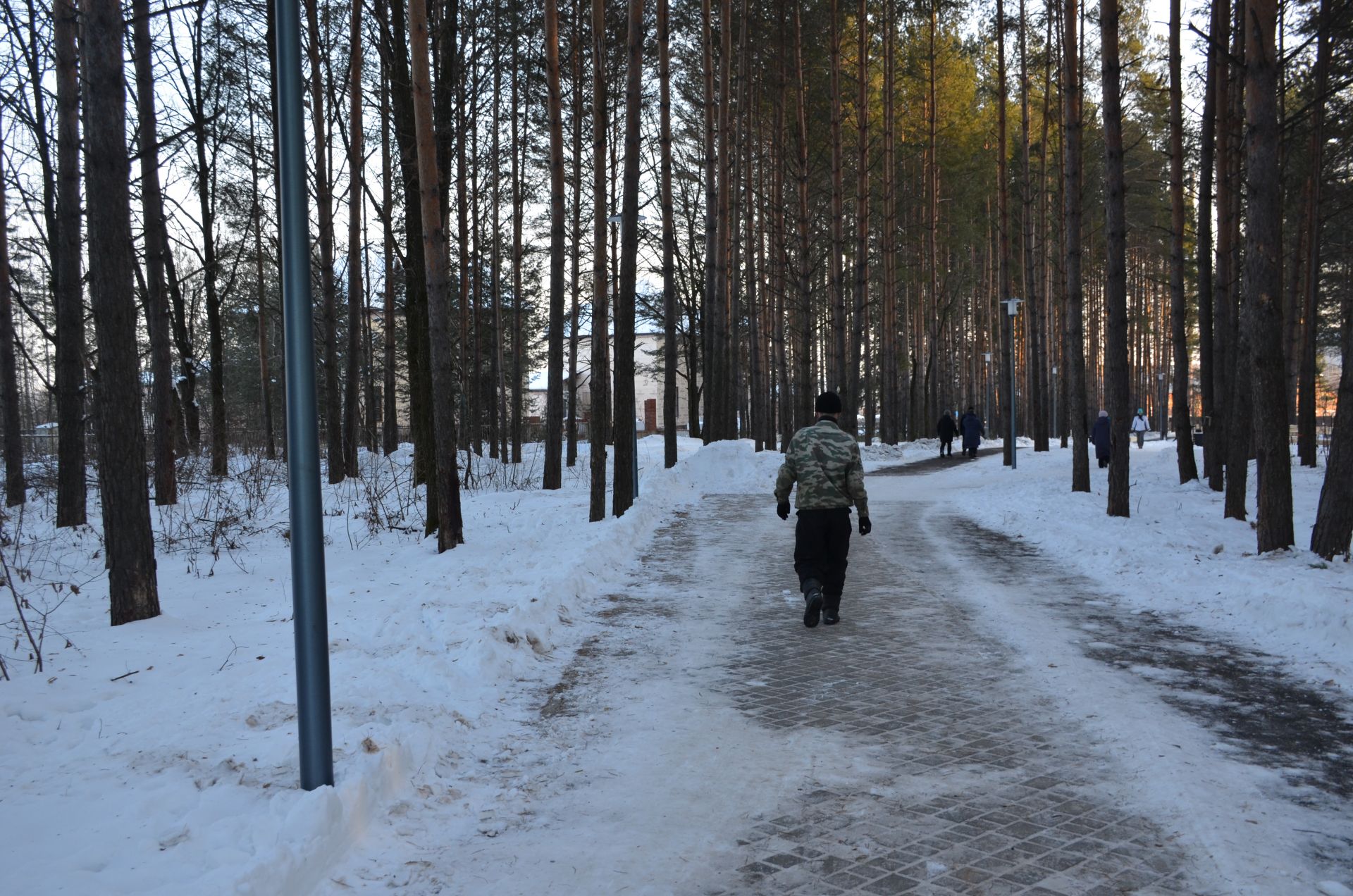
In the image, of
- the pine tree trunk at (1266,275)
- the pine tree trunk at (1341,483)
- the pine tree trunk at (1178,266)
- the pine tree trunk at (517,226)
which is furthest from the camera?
the pine tree trunk at (517,226)

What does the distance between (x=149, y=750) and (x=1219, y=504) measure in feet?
56.3

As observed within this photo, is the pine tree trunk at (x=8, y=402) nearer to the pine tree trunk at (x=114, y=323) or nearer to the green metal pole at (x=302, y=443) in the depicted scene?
the pine tree trunk at (x=114, y=323)

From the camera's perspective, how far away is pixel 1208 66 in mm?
18219

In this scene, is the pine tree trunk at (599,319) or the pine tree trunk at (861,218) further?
the pine tree trunk at (861,218)

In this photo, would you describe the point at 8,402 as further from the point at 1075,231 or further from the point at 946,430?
the point at 946,430

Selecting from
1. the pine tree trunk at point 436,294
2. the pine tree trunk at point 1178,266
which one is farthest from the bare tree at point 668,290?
the pine tree trunk at point 1178,266

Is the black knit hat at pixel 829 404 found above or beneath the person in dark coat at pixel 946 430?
above

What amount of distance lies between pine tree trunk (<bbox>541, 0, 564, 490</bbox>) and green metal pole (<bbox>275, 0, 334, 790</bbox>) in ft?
46.8

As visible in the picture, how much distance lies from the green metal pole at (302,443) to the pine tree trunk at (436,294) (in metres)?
7.19

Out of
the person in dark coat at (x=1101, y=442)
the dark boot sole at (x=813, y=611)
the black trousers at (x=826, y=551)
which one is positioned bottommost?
the dark boot sole at (x=813, y=611)

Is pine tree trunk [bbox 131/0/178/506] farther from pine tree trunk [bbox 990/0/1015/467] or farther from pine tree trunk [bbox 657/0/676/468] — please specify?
pine tree trunk [bbox 990/0/1015/467]

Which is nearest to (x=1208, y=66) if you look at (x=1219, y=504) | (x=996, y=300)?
(x=1219, y=504)

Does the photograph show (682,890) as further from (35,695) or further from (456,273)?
(456,273)

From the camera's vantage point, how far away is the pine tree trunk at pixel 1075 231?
16.9 metres
